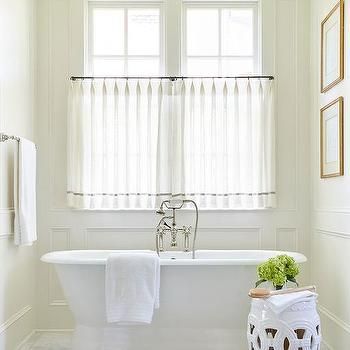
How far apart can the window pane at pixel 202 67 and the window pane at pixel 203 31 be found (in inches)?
2.3

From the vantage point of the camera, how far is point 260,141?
411 centimetres

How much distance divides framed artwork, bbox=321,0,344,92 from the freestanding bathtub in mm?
1252

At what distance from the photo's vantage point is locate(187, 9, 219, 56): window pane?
4.32 metres

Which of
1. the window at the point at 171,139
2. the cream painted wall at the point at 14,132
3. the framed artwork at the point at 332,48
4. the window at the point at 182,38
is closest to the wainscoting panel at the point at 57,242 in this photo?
the cream painted wall at the point at 14,132

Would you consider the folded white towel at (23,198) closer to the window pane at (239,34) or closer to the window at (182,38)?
the window at (182,38)

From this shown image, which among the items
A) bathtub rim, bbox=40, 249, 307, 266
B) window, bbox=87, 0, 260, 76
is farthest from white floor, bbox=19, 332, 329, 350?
window, bbox=87, 0, 260, 76

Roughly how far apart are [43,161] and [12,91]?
763 mm

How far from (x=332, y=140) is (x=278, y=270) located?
1000 mm

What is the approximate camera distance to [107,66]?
14.1 feet

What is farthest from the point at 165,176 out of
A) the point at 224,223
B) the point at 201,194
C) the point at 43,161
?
the point at 43,161

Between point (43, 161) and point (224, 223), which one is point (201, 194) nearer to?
point (224, 223)

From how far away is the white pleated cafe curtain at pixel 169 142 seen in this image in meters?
4.11

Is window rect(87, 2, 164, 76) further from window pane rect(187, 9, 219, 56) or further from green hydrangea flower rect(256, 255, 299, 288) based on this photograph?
green hydrangea flower rect(256, 255, 299, 288)

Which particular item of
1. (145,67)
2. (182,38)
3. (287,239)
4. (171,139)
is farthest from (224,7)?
(287,239)
